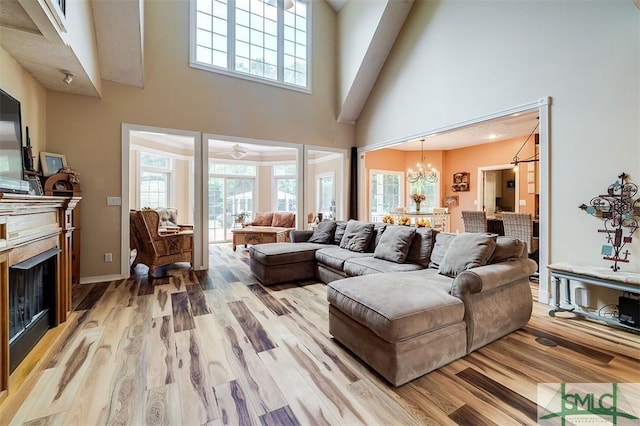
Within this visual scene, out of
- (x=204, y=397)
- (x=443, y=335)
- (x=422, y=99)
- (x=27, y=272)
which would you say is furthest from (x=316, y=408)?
(x=422, y=99)

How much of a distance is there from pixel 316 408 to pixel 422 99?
472 cm

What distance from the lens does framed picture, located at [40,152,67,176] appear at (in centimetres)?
361

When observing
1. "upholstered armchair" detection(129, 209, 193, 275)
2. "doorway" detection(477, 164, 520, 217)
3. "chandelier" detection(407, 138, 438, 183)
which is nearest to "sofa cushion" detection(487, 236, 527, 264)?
"upholstered armchair" detection(129, 209, 193, 275)

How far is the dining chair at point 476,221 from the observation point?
510 centimetres

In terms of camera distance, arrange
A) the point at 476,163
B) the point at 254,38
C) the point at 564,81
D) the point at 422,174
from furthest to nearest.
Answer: the point at 422,174
the point at 476,163
the point at 254,38
the point at 564,81

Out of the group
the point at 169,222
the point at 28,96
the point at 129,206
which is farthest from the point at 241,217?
the point at 28,96

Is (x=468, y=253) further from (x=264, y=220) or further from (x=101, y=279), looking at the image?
(x=264, y=220)

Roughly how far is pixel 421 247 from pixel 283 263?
1844 millimetres

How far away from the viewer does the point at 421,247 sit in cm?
331

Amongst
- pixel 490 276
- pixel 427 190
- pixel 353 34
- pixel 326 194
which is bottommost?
pixel 490 276

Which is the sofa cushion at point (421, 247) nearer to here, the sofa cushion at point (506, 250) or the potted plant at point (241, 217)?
the sofa cushion at point (506, 250)

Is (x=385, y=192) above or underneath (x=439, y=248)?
above

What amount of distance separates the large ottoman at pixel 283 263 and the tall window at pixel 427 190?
542cm

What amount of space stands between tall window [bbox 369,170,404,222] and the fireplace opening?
23.4 feet
